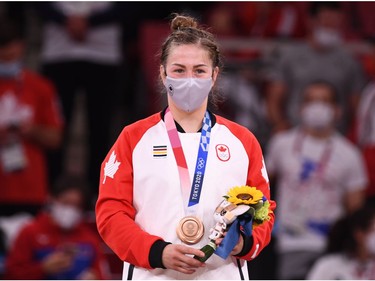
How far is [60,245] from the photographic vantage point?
27.3ft

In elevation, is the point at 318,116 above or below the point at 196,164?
below

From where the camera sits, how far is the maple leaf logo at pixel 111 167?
4406 mm

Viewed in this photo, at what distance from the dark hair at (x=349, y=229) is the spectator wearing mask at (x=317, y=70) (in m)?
1.47

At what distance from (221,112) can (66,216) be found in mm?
2314

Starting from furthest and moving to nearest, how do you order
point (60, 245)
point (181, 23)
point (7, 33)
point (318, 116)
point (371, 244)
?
1. point (318, 116)
2. point (7, 33)
3. point (60, 245)
4. point (371, 244)
5. point (181, 23)

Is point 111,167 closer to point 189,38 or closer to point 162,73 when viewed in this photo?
point 162,73

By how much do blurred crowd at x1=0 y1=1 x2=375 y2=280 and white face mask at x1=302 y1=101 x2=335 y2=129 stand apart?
1cm

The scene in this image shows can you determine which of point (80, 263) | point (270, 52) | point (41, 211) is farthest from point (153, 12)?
point (80, 263)

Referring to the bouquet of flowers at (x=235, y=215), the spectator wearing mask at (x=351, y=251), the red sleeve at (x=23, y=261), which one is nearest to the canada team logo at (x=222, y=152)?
the bouquet of flowers at (x=235, y=215)

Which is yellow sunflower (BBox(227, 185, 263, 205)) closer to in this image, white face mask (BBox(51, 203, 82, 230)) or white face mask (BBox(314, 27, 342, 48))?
white face mask (BBox(51, 203, 82, 230))

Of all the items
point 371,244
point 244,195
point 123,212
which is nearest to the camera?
point 244,195

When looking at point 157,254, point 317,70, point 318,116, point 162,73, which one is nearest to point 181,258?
point 157,254

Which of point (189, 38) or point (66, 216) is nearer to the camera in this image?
point (189, 38)

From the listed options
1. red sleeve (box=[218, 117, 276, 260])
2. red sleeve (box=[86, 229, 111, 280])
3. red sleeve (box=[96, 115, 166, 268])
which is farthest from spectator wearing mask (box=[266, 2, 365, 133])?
red sleeve (box=[96, 115, 166, 268])
